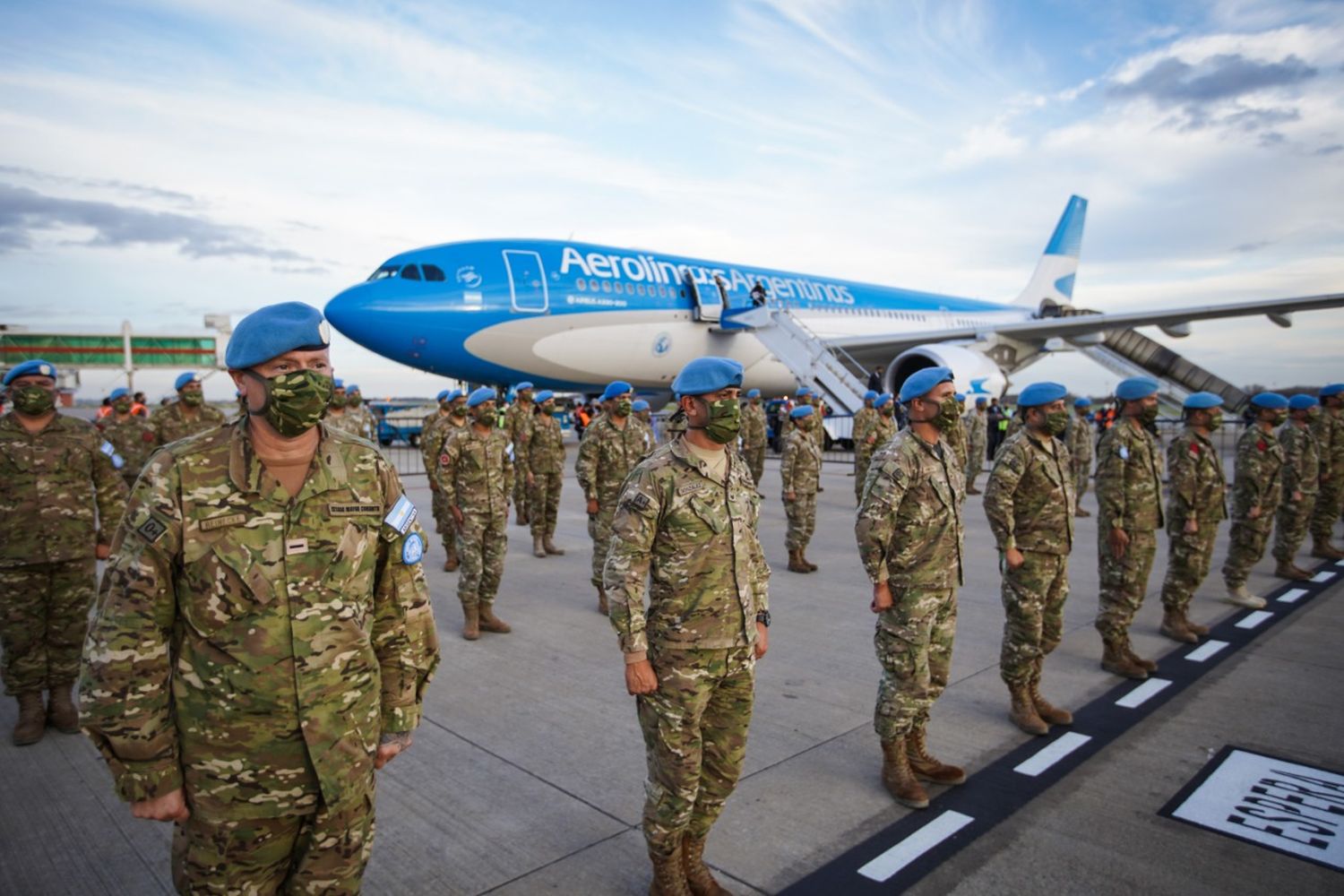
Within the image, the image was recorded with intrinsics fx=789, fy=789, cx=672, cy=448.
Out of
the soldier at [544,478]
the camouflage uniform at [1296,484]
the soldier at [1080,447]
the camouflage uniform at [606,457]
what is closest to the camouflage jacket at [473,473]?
the camouflage uniform at [606,457]

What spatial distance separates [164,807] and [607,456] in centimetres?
630

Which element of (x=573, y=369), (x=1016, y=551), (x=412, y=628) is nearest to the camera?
(x=412, y=628)

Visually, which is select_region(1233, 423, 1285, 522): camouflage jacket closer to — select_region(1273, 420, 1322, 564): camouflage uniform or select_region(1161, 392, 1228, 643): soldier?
select_region(1273, 420, 1322, 564): camouflage uniform

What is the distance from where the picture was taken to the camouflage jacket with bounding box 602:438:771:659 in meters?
2.97

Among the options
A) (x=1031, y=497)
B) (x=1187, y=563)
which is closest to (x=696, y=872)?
(x=1031, y=497)

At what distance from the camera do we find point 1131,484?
5.54m

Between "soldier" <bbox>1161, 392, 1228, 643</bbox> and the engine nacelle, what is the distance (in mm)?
11834

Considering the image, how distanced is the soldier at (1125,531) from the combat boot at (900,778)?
2.54 metres

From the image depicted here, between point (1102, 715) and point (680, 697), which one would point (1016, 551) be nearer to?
point (1102, 715)

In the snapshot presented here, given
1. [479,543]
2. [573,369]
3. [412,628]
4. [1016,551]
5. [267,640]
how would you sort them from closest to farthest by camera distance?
[267,640]
[412,628]
[1016,551]
[479,543]
[573,369]

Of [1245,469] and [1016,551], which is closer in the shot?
[1016,551]

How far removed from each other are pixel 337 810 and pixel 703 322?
18.3 metres

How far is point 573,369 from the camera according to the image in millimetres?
17547

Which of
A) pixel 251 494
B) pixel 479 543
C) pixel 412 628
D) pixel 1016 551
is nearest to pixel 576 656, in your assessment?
pixel 479 543
